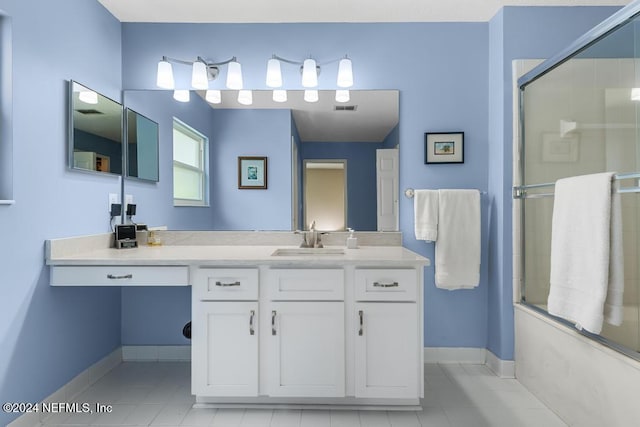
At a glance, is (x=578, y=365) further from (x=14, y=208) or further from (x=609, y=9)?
(x=14, y=208)

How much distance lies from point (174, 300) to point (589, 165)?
9.02ft

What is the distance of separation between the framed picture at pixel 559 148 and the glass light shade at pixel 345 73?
1.23 m

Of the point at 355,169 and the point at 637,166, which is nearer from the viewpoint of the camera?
the point at 637,166

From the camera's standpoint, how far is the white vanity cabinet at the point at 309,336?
6.75 ft

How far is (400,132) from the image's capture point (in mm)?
2779

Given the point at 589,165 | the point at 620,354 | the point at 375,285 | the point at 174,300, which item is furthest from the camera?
the point at 174,300

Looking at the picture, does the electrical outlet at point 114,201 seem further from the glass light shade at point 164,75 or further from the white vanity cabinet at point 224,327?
the white vanity cabinet at point 224,327

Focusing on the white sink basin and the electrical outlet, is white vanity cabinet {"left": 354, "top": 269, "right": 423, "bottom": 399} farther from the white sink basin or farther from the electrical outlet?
the electrical outlet

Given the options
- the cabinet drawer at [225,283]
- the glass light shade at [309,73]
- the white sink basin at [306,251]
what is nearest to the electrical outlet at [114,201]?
the cabinet drawer at [225,283]

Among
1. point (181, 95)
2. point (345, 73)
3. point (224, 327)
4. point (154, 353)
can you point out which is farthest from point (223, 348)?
point (345, 73)

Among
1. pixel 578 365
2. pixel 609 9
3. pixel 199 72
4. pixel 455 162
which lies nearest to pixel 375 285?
pixel 578 365

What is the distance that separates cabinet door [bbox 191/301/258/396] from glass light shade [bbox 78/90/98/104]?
4.24 feet

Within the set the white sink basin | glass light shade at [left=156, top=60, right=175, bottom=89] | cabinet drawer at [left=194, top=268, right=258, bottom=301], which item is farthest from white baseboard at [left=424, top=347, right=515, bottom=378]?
glass light shade at [left=156, top=60, right=175, bottom=89]

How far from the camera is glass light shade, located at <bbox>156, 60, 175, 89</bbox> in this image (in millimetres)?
2689
